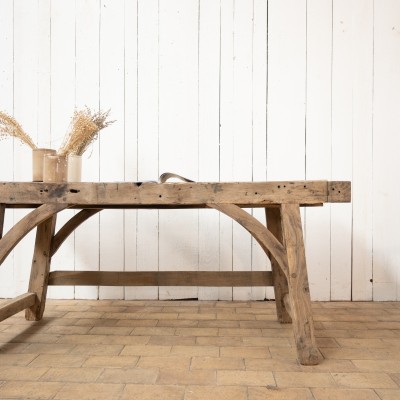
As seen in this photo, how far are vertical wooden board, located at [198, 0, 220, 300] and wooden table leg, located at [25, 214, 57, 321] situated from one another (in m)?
0.94

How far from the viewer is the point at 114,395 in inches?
47.0

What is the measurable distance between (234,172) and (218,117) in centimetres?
37

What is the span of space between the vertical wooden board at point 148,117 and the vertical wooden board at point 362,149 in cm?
128

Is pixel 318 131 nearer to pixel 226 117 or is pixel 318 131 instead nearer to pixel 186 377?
pixel 226 117

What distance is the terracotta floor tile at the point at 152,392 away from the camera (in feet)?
3.87

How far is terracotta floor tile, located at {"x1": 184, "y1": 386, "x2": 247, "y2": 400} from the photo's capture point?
3.87 ft

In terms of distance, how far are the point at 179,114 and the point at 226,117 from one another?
305 mm

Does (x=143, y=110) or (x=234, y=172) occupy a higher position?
(x=143, y=110)

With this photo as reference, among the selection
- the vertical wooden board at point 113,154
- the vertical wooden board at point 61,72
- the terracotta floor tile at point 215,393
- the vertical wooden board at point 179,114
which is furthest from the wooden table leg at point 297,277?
the vertical wooden board at point 61,72

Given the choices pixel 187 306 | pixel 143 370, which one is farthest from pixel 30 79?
pixel 143 370

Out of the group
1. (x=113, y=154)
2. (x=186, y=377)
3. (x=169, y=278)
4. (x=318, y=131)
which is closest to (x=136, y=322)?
(x=169, y=278)

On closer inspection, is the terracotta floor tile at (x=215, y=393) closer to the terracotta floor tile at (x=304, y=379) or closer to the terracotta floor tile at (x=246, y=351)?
the terracotta floor tile at (x=304, y=379)

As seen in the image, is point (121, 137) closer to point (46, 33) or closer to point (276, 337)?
point (46, 33)

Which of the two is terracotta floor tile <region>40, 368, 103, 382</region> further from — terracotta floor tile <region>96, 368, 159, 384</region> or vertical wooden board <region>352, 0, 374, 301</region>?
vertical wooden board <region>352, 0, 374, 301</region>
